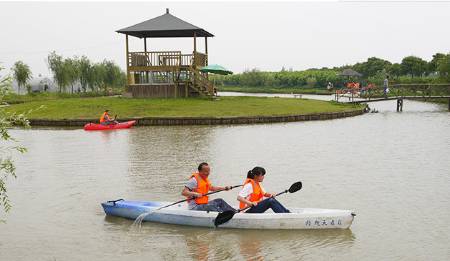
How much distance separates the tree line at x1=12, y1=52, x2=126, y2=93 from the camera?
178 ft

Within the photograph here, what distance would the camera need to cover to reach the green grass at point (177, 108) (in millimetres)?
32344

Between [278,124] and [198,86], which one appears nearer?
[278,124]

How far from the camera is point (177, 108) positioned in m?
33.4

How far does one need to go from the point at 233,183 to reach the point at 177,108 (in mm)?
19164

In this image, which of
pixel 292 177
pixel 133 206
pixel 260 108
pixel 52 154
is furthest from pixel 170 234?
pixel 260 108

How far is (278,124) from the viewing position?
30.3m

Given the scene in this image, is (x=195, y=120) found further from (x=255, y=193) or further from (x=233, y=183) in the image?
(x=255, y=193)

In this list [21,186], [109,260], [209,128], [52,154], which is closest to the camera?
[109,260]

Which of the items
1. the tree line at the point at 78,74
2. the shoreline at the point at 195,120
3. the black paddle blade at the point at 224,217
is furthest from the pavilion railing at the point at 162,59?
the black paddle blade at the point at 224,217

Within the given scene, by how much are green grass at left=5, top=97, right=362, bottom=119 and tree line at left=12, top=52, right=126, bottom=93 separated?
1706 cm

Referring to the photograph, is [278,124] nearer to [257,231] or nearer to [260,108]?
[260,108]

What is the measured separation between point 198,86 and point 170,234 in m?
28.5

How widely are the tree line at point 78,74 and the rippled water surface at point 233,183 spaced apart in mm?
29077

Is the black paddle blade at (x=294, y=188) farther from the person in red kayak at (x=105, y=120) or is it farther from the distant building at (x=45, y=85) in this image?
the distant building at (x=45, y=85)
